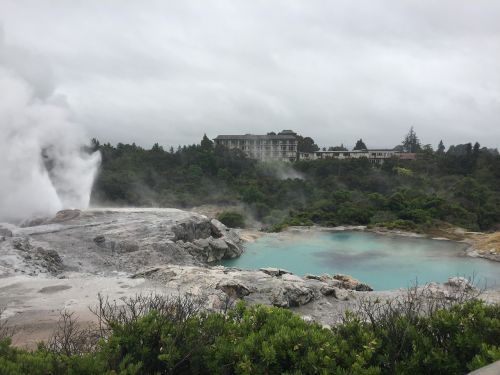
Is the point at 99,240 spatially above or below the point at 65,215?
below

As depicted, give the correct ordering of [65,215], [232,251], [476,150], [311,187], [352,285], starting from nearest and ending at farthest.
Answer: [352,285] → [65,215] → [232,251] → [311,187] → [476,150]

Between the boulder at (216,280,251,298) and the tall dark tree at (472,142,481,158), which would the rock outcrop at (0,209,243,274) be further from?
the tall dark tree at (472,142,481,158)

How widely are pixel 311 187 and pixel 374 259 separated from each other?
76.2 ft

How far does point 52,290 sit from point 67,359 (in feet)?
27.8

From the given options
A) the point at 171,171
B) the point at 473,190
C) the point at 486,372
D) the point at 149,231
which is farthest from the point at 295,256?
the point at 171,171

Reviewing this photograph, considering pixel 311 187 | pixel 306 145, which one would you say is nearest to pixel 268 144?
pixel 306 145

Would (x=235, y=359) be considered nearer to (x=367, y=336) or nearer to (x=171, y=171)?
(x=367, y=336)

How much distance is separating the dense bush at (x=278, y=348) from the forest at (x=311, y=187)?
94.1ft

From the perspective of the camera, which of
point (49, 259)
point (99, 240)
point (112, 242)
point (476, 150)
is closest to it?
point (49, 259)

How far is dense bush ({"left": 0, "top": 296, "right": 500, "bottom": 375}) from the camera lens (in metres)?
4.45

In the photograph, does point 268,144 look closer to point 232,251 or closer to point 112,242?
point 232,251

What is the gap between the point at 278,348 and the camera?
4742 mm

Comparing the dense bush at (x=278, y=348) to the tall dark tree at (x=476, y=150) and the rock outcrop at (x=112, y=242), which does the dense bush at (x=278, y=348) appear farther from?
the tall dark tree at (x=476, y=150)

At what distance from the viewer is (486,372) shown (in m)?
3.29
